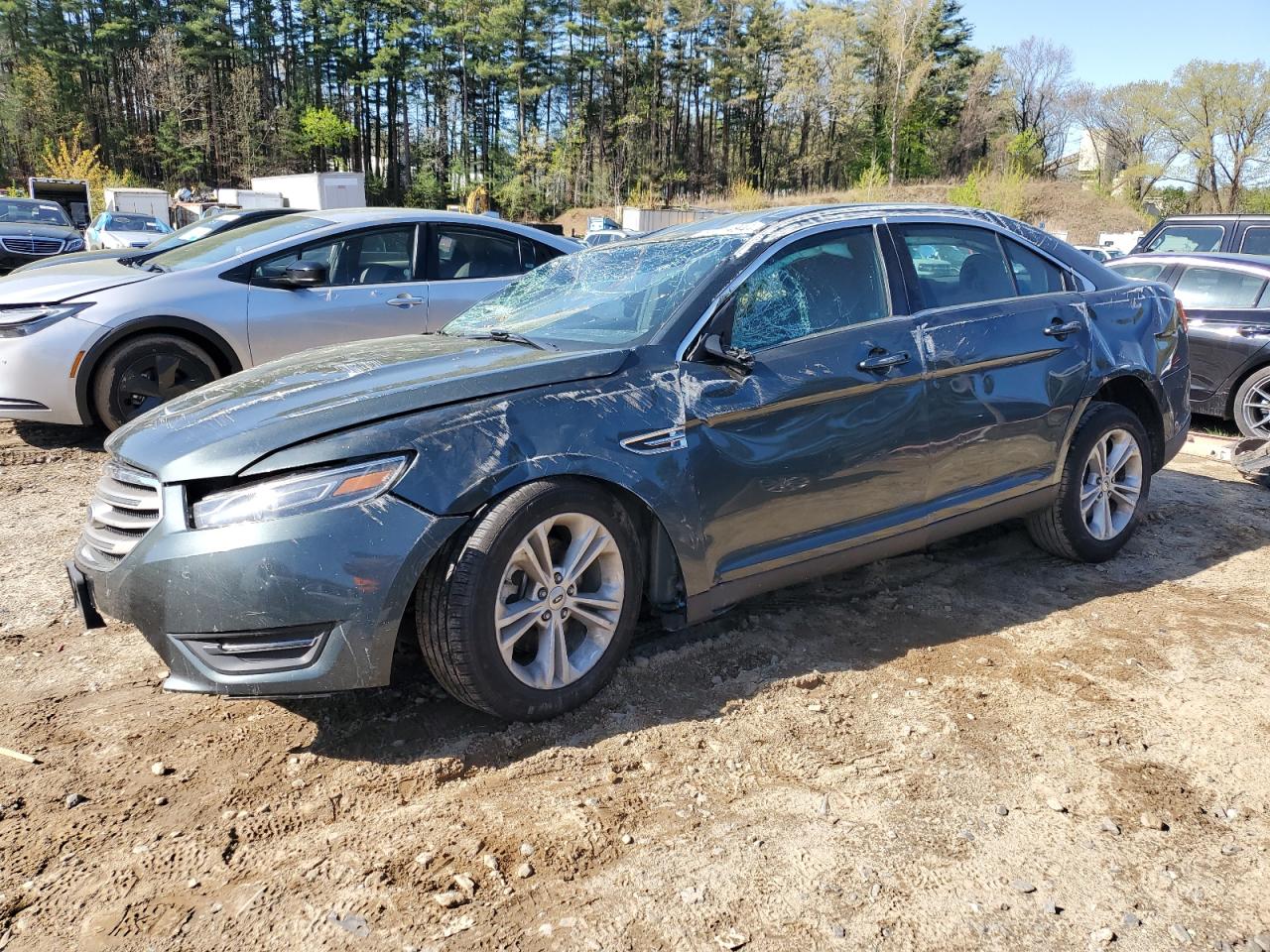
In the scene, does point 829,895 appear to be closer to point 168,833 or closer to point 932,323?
point 168,833

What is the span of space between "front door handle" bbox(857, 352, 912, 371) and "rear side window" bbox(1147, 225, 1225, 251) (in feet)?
30.7

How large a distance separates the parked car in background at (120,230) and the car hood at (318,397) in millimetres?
20808

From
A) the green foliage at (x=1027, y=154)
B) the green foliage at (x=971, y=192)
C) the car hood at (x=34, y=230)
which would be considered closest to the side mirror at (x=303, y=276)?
the car hood at (x=34, y=230)

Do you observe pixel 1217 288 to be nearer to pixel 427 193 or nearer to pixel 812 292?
pixel 812 292

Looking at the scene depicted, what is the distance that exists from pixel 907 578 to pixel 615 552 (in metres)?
1.91

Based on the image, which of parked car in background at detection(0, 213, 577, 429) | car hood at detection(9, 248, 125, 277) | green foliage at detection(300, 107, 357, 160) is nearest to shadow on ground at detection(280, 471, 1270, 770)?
parked car in background at detection(0, 213, 577, 429)

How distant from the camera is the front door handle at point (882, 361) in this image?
11.7 feet

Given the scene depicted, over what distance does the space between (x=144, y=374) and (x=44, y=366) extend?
553 millimetres

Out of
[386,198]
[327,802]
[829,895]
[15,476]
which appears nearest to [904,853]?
[829,895]

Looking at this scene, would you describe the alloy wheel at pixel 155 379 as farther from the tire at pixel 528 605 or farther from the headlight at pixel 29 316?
the tire at pixel 528 605

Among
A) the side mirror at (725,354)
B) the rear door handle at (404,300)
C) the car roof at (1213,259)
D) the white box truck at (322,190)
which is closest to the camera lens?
the side mirror at (725,354)

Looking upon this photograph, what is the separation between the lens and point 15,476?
5676mm

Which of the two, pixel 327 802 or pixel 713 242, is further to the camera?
pixel 713 242

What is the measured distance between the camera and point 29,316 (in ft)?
19.4
